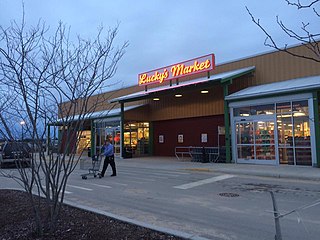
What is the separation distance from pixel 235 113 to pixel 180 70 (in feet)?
17.4

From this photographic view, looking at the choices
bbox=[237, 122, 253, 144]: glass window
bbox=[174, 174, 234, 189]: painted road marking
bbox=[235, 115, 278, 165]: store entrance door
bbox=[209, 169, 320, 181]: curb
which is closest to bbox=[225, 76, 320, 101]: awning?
bbox=[235, 115, 278, 165]: store entrance door

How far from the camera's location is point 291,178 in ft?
44.0

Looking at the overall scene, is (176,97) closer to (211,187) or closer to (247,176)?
(247,176)

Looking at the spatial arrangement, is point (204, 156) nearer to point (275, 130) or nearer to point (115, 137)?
point (275, 130)

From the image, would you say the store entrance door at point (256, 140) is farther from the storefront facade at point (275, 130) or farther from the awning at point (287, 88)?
the awning at point (287, 88)

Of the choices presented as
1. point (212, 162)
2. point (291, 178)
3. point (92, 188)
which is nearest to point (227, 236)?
point (92, 188)

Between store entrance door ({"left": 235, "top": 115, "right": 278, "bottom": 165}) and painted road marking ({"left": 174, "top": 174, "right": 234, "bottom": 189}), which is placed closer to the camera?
painted road marking ({"left": 174, "top": 174, "right": 234, "bottom": 189})

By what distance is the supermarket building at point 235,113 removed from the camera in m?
17.0

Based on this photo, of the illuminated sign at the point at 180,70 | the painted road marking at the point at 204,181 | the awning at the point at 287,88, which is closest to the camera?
the painted road marking at the point at 204,181

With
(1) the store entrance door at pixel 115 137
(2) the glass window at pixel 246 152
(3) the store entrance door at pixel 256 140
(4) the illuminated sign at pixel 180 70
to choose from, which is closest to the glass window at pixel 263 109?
(3) the store entrance door at pixel 256 140

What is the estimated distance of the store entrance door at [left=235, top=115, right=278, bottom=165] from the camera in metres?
18.2

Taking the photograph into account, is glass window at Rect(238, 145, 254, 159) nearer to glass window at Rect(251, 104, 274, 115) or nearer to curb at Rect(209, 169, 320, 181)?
glass window at Rect(251, 104, 274, 115)

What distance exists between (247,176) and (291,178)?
1.87 meters

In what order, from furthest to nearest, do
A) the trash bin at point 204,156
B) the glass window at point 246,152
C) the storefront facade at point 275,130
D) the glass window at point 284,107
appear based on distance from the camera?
the trash bin at point 204,156 < the glass window at point 246,152 < the glass window at point 284,107 < the storefront facade at point 275,130
